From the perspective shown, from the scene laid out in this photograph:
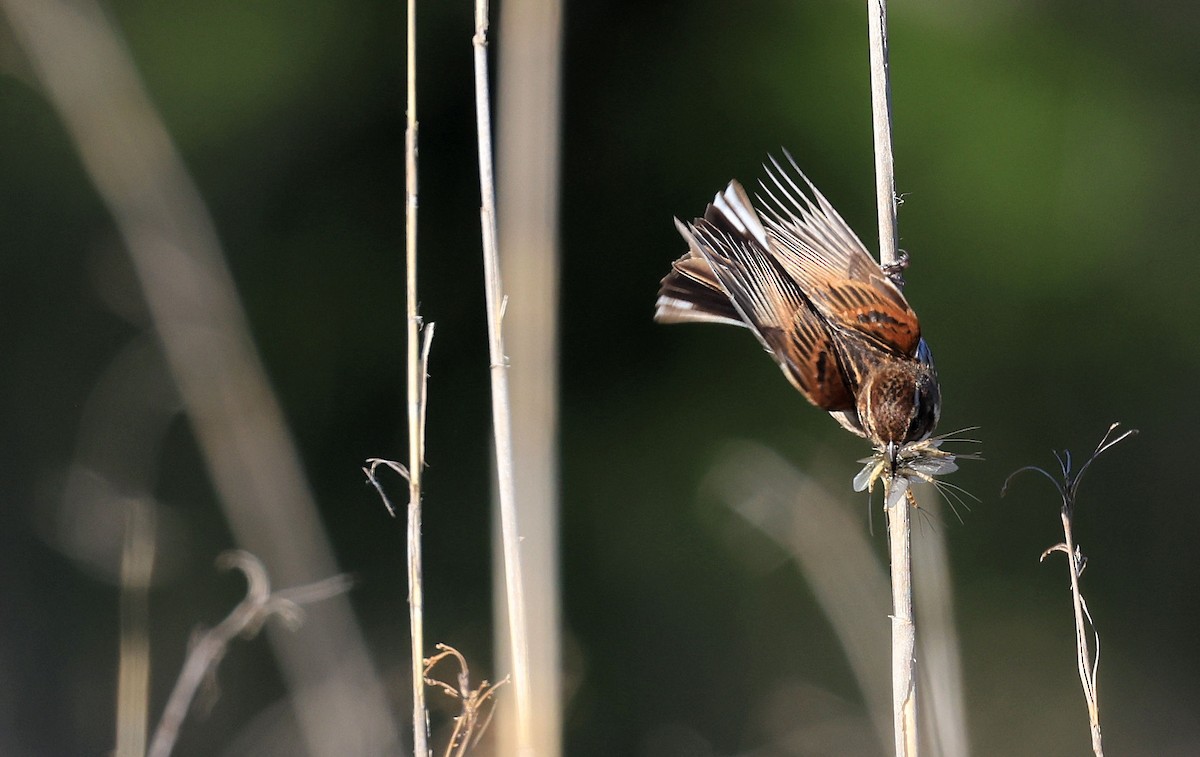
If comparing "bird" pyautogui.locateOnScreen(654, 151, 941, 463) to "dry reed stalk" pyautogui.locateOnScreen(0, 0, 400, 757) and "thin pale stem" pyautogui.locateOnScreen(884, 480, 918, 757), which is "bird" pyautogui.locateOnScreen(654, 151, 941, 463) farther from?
"dry reed stalk" pyautogui.locateOnScreen(0, 0, 400, 757)

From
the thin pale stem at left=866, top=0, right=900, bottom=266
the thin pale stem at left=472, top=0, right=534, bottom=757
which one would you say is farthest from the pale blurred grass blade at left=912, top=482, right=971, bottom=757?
the thin pale stem at left=472, top=0, right=534, bottom=757

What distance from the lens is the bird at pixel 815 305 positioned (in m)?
1.59

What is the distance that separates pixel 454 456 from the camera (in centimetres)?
373

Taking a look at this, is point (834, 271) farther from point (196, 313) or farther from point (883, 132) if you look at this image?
point (196, 313)

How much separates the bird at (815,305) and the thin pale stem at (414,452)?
414mm

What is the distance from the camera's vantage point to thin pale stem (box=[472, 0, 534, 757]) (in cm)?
133

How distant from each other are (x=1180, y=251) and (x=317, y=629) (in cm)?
326

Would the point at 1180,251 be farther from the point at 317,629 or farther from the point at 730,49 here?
the point at 317,629

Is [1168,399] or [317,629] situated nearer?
[317,629]

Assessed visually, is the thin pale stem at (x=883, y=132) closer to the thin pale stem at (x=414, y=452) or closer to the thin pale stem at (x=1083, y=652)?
the thin pale stem at (x=1083, y=652)

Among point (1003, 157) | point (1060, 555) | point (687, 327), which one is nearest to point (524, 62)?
point (687, 327)

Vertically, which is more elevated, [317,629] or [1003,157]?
[1003,157]

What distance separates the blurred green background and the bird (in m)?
1.86

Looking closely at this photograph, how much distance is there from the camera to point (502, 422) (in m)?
1.37
